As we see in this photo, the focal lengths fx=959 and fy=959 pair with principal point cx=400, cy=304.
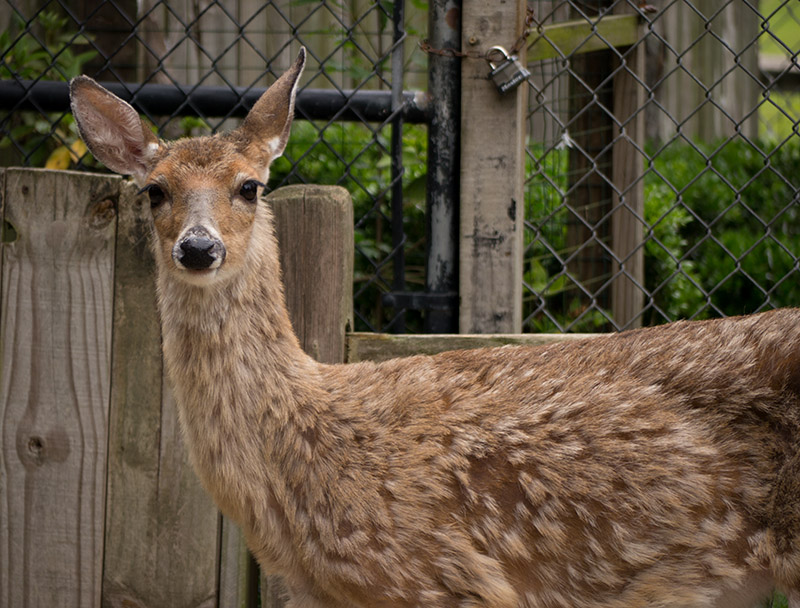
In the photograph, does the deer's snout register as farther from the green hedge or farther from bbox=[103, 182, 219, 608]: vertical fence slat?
the green hedge

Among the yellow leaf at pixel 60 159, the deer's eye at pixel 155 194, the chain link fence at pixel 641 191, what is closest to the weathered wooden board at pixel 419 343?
the chain link fence at pixel 641 191

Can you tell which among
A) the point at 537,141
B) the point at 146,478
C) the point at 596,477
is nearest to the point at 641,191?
the point at 537,141

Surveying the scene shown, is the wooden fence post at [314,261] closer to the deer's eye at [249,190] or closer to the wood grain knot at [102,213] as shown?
the deer's eye at [249,190]

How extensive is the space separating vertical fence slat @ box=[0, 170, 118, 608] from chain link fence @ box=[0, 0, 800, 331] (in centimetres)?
58

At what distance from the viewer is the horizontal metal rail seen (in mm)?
3516

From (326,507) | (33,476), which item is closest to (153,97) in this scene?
(33,476)

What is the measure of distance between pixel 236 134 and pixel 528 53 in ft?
4.47

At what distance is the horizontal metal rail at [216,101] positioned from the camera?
3516mm

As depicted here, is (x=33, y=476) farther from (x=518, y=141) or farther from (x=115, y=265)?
(x=518, y=141)

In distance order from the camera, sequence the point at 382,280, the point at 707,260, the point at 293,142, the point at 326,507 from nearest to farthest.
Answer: the point at 326,507 < the point at 382,280 < the point at 293,142 < the point at 707,260

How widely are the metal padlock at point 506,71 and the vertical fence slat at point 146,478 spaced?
1.29 meters

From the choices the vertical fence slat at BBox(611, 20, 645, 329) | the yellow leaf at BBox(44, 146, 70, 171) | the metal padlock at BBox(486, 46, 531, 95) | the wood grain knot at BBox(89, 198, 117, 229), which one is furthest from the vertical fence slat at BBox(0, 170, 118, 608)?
the vertical fence slat at BBox(611, 20, 645, 329)

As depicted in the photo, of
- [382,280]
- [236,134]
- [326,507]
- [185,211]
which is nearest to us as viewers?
[326,507]

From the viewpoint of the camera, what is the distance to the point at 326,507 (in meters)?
2.72
